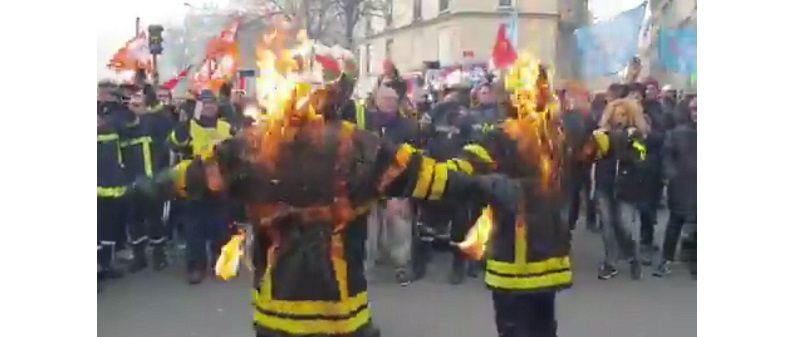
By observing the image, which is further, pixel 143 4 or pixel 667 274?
pixel 667 274

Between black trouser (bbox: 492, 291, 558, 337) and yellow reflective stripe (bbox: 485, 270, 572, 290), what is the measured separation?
0.8 inches

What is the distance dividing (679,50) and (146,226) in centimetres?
146

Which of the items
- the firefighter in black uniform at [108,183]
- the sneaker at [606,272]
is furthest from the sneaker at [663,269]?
the firefighter in black uniform at [108,183]

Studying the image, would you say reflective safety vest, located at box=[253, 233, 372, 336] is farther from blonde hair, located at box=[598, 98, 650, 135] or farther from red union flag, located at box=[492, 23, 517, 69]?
blonde hair, located at box=[598, 98, 650, 135]

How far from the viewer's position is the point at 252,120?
2301 millimetres

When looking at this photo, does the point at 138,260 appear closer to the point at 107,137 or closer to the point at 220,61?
the point at 107,137

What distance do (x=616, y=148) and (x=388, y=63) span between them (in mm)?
694

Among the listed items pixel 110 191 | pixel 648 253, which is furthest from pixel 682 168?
pixel 110 191

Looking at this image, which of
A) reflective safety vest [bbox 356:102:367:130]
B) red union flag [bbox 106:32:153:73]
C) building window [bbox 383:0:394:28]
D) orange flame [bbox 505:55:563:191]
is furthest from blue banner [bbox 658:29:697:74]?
red union flag [bbox 106:32:153:73]

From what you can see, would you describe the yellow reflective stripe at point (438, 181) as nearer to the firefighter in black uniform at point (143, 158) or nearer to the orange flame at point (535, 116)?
the orange flame at point (535, 116)

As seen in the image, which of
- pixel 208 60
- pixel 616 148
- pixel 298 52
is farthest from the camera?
pixel 616 148

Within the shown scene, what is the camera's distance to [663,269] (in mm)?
2717
